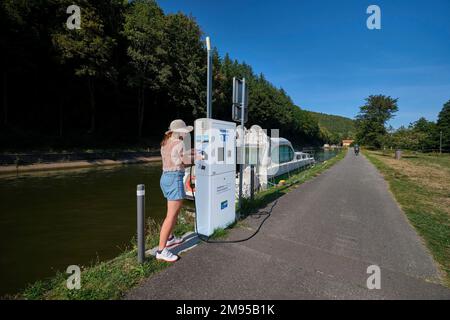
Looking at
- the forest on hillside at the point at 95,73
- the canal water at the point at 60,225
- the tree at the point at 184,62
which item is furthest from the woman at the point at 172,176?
the tree at the point at 184,62

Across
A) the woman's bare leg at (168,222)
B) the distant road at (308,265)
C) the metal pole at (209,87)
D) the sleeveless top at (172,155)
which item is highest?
the metal pole at (209,87)

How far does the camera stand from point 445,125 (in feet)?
244

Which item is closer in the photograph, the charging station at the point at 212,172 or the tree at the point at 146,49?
the charging station at the point at 212,172

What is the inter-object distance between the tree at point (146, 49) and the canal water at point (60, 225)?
20.5 m

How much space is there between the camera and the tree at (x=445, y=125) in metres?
70.1

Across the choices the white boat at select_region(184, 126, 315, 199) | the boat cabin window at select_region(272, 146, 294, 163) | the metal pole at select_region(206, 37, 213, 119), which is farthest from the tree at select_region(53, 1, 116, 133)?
the metal pole at select_region(206, 37, 213, 119)

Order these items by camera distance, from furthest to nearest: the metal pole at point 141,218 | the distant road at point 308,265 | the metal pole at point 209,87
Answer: the metal pole at point 209,87 → the metal pole at point 141,218 → the distant road at point 308,265

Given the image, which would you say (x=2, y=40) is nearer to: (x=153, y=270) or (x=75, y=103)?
(x=75, y=103)

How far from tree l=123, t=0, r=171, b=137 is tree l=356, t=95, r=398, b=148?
61.0 m

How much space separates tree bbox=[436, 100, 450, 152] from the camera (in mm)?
70125

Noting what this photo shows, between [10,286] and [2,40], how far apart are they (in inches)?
886

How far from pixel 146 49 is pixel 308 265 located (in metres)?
30.8

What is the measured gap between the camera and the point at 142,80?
30.0 meters

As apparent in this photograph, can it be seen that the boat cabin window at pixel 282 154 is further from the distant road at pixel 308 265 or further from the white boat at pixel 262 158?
the distant road at pixel 308 265
